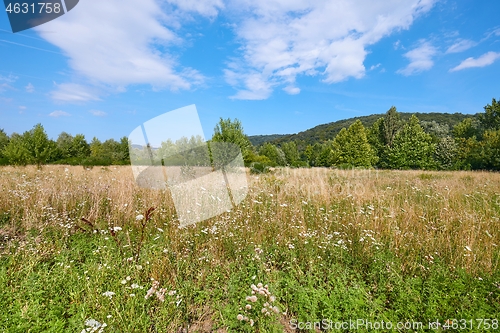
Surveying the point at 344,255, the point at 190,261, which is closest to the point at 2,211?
the point at 190,261

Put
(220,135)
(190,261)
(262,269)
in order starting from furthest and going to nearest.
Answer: (220,135) → (190,261) → (262,269)

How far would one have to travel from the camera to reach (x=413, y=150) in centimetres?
3130

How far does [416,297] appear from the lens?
2512 millimetres

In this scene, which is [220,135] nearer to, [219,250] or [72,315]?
[219,250]

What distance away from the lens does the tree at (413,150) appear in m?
31.0

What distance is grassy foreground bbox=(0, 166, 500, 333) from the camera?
87.9 inches

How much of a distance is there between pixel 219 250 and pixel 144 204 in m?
2.62

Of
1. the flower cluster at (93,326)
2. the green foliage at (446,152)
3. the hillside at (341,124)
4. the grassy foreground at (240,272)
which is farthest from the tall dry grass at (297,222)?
the hillside at (341,124)

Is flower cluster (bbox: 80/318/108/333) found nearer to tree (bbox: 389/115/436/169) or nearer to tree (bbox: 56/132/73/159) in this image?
tree (bbox: 389/115/436/169)

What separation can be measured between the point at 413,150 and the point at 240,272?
120ft

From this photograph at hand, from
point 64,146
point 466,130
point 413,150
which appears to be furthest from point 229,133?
point 466,130

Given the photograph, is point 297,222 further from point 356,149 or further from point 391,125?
point 391,125

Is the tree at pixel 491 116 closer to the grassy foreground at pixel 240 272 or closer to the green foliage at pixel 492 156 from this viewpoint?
the green foliage at pixel 492 156

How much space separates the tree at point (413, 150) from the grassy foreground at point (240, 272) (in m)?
31.0
